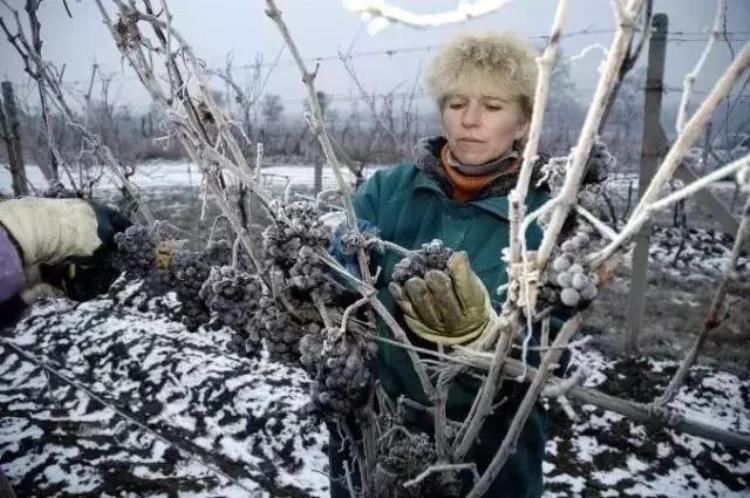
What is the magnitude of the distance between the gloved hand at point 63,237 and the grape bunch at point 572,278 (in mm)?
1134

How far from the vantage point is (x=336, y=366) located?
3.01ft

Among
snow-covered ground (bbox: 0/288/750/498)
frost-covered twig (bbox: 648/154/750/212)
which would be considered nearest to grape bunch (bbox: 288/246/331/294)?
frost-covered twig (bbox: 648/154/750/212)

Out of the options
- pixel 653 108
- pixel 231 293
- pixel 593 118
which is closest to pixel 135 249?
pixel 231 293

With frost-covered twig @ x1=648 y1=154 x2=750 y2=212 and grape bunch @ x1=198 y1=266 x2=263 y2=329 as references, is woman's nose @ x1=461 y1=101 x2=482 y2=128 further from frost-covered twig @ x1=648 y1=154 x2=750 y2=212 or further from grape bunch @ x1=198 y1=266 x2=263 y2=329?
frost-covered twig @ x1=648 y1=154 x2=750 y2=212

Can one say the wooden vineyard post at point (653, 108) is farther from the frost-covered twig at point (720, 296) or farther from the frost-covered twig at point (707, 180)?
the frost-covered twig at point (707, 180)

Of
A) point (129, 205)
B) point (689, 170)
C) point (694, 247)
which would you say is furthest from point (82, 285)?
point (694, 247)

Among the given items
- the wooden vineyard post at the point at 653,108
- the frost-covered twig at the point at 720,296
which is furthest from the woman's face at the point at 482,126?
the wooden vineyard post at the point at 653,108

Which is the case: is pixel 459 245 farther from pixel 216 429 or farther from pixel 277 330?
pixel 216 429

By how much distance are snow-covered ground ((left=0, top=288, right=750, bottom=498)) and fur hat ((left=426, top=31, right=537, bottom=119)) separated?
1.79m

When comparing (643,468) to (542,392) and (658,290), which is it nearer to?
(542,392)

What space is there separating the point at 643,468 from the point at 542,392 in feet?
8.73

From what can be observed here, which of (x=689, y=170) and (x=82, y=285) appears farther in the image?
(x=689, y=170)

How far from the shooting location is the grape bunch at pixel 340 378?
3.01ft

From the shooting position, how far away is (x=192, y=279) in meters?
1.31
